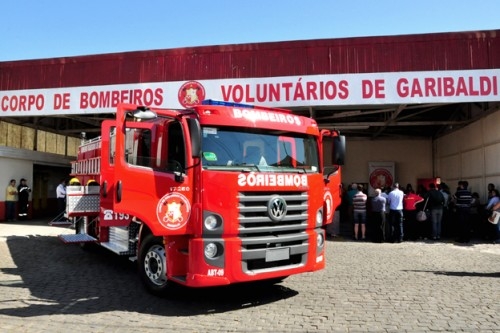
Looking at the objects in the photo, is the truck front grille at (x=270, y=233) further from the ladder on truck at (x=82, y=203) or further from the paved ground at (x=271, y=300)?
the ladder on truck at (x=82, y=203)

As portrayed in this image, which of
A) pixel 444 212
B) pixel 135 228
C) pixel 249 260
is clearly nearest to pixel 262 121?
pixel 249 260

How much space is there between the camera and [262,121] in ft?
19.7

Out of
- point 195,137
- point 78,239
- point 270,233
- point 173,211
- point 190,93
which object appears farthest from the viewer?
point 190,93

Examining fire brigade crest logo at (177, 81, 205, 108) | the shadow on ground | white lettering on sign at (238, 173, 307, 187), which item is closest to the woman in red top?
fire brigade crest logo at (177, 81, 205, 108)

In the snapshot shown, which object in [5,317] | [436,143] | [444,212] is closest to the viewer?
[5,317]

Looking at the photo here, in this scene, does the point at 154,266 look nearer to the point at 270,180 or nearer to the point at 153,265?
the point at 153,265

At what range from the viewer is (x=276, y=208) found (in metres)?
5.71

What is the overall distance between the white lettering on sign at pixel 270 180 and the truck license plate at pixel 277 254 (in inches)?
35.7

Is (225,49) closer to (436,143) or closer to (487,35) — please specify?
(487,35)

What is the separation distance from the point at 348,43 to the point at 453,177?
794cm

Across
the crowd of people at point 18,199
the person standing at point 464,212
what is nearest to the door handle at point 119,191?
the person standing at point 464,212

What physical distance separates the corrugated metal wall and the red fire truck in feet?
23.1

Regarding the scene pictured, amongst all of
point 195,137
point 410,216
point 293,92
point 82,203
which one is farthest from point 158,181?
point 410,216

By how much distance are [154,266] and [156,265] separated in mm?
63
